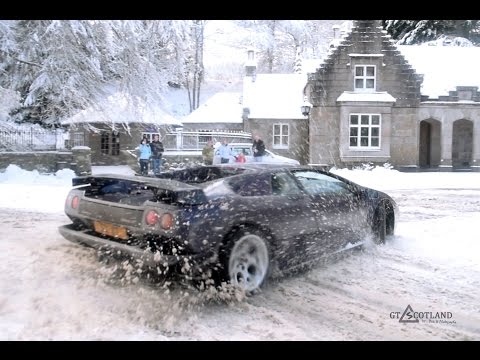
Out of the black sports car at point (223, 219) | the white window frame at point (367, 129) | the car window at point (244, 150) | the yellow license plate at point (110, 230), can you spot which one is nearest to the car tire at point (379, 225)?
the black sports car at point (223, 219)

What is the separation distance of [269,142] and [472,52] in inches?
507

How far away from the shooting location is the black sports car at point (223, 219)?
452cm

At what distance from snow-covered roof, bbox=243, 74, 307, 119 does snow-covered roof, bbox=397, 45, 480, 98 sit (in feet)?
21.3

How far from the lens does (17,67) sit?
15.6m

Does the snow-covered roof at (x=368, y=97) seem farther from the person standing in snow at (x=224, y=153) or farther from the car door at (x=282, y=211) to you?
the car door at (x=282, y=211)

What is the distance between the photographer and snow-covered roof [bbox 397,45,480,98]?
26.1 meters

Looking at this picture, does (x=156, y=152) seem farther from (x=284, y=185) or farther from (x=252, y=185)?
(x=252, y=185)

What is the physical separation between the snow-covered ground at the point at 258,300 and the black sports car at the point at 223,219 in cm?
33

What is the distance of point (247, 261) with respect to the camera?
4.87m

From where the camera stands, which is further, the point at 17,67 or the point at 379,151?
the point at 379,151
